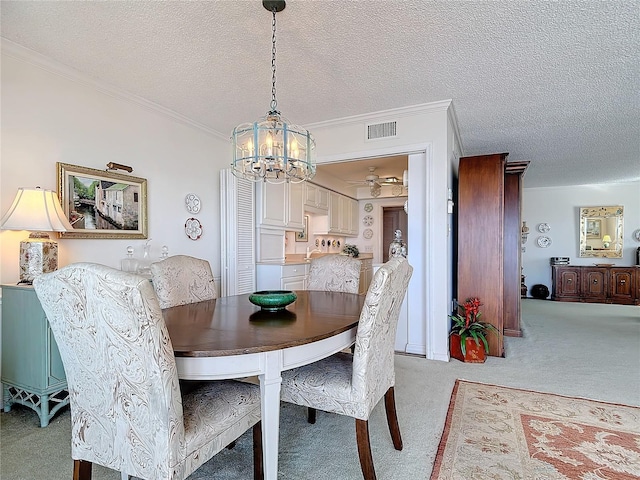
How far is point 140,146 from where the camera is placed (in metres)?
3.31

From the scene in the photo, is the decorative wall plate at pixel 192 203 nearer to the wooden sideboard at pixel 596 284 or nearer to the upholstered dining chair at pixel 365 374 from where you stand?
the upholstered dining chair at pixel 365 374

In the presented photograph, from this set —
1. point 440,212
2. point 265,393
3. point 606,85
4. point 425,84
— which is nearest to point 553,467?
point 265,393

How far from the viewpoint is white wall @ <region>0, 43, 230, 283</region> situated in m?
2.42

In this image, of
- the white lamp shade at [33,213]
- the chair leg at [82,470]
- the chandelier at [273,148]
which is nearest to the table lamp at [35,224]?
the white lamp shade at [33,213]

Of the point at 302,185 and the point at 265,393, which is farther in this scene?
the point at 302,185

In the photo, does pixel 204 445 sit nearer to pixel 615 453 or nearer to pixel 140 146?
pixel 615 453

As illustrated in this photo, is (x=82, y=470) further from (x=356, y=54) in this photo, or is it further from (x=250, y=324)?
(x=356, y=54)

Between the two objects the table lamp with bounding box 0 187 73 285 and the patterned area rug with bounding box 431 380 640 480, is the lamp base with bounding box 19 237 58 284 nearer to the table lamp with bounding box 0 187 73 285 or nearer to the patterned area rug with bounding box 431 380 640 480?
the table lamp with bounding box 0 187 73 285

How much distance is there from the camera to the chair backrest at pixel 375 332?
60.9 inches

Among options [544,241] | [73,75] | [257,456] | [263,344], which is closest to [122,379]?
[263,344]

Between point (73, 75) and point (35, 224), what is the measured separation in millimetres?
1301

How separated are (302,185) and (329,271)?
2.57m

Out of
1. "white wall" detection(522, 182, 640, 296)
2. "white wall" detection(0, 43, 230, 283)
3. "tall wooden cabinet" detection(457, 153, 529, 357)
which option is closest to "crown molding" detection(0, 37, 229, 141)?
"white wall" detection(0, 43, 230, 283)

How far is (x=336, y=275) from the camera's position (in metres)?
2.93
